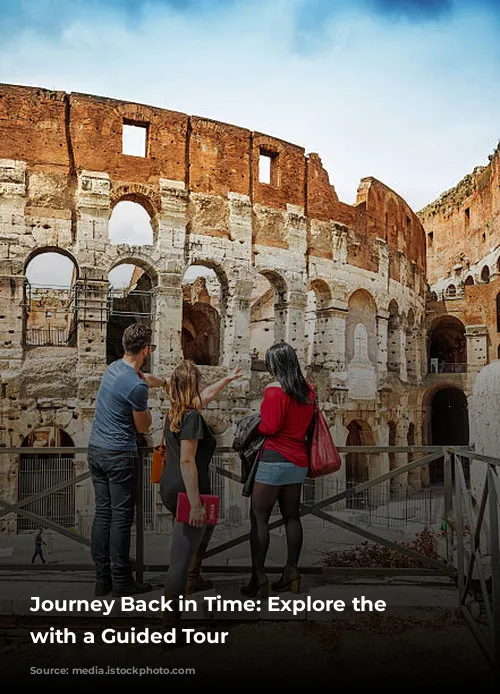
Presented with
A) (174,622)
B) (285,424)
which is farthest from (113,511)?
(285,424)

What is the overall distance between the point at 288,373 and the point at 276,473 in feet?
2.24

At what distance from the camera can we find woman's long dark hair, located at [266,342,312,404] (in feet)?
14.3

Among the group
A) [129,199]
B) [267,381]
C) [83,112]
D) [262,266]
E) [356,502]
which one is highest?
[83,112]

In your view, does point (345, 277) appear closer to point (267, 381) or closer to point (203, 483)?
point (267, 381)

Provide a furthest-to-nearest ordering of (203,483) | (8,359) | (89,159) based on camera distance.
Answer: (89,159) < (8,359) < (203,483)

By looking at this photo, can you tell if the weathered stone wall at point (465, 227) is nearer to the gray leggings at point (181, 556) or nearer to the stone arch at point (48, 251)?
the stone arch at point (48, 251)

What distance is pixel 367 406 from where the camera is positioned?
2034 cm

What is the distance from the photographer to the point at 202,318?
2397cm

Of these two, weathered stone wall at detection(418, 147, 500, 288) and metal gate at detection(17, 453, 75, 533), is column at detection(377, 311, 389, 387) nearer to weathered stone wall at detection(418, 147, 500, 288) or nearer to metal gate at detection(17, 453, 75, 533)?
metal gate at detection(17, 453, 75, 533)

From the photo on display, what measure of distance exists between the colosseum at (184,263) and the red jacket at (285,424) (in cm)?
1069

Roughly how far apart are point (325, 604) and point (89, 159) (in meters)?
14.2

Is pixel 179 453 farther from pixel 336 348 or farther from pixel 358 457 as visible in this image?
pixel 358 457

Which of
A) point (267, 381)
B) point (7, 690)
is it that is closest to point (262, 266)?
point (267, 381)

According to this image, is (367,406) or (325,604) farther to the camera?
(367,406)
